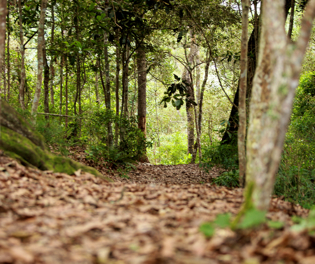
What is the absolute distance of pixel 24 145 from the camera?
3.70 metres

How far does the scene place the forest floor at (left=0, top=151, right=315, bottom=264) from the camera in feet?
5.16

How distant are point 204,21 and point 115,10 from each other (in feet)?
7.65

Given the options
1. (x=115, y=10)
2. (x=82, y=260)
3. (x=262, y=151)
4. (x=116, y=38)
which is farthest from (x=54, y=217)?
(x=116, y=38)

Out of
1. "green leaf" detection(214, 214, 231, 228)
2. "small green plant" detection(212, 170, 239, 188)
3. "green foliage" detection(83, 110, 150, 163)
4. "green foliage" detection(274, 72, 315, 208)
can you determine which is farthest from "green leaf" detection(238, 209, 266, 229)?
"green foliage" detection(83, 110, 150, 163)

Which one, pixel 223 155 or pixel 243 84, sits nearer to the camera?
pixel 243 84

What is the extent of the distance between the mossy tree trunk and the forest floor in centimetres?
40

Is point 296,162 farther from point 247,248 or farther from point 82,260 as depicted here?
point 82,260

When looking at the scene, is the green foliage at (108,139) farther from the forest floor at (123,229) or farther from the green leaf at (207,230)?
the green leaf at (207,230)

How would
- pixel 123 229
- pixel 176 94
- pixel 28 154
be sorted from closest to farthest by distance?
pixel 123 229, pixel 28 154, pixel 176 94

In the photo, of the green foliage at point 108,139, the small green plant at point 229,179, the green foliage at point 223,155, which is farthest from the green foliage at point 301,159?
the green foliage at point 108,139

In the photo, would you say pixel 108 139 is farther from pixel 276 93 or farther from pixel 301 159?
pixel 276 93

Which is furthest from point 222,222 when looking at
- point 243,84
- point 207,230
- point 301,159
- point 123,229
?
point 301,159

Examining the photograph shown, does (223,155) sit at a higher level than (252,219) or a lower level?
lower

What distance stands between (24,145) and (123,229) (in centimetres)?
234
